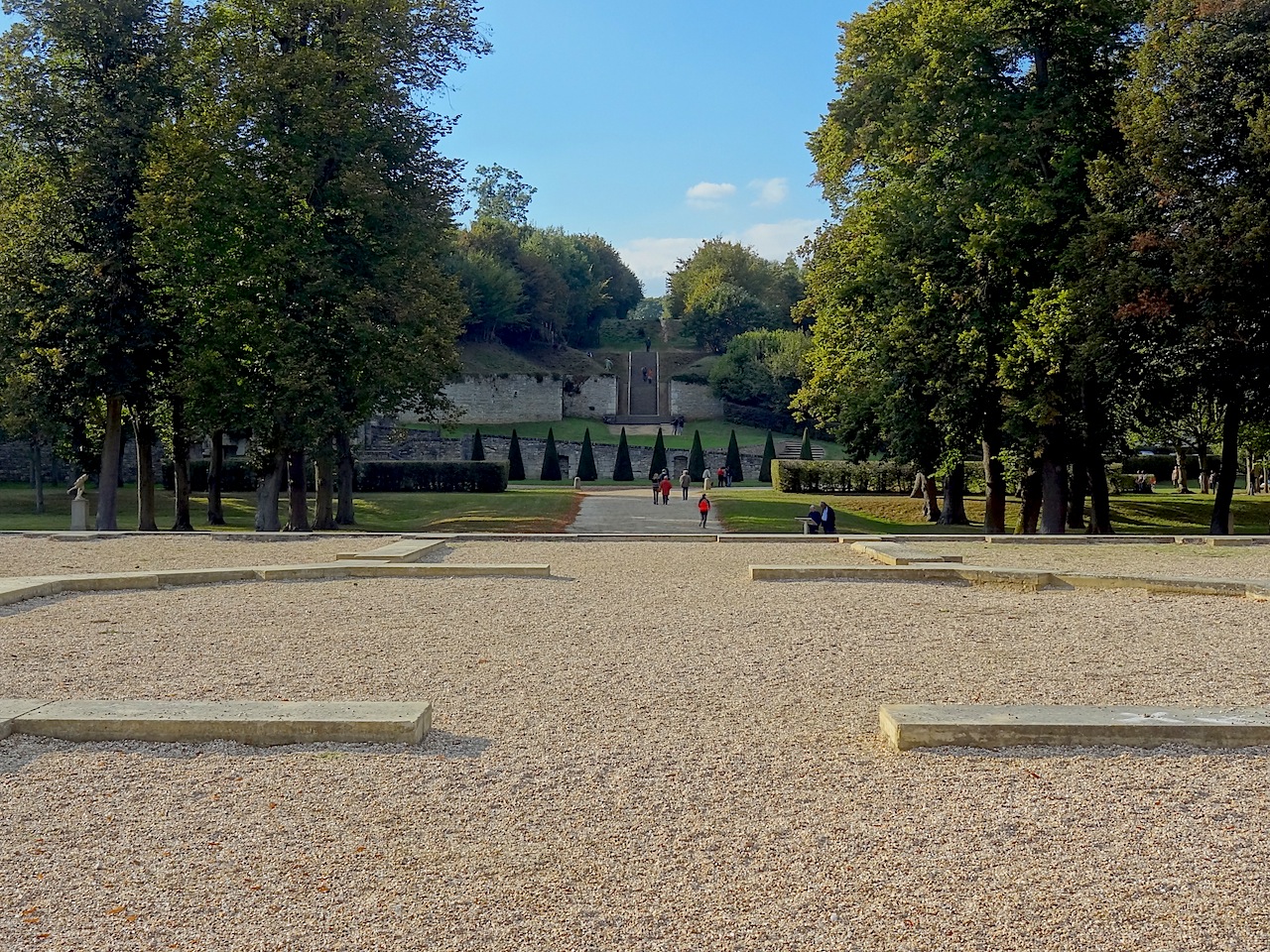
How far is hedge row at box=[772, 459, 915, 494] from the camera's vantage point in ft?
135

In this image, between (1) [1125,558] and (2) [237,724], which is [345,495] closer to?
(1) [1125,558]

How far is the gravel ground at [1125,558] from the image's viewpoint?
12.4 m

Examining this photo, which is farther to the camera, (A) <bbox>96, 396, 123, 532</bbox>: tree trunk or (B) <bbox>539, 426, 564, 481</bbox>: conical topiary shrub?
(B) <bbox>539, 426, 564, 481</bbox>: conical topiary shrub

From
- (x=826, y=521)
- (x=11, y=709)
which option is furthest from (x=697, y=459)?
(x=11, y=709)

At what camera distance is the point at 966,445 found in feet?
78.5

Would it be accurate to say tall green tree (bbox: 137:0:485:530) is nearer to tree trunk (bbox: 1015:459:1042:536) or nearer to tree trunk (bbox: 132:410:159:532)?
tree trunk (bbox: 132:410:159:532)

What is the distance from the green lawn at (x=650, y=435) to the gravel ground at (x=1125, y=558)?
4614 cm

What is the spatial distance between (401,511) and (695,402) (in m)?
47.9

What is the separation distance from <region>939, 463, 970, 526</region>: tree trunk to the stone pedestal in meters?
18.9

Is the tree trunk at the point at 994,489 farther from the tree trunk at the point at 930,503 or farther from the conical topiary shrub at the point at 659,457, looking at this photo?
the conical topiary shrub at the point at 659,457

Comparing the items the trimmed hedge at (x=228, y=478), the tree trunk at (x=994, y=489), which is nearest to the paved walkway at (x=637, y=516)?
the tree trunk at (x=994, y=489)

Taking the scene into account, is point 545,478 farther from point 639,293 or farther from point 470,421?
point 639,293

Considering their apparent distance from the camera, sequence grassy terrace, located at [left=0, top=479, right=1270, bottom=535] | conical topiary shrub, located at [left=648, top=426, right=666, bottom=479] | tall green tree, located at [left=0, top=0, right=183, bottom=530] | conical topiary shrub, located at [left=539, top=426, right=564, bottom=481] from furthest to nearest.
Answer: conical topiary shrub, located at [left=539, top=426, right=564, bottom=481]
conical topiary shrub, located at [left=648, top=426, right=666, bottom=479]
grassy terrace, located at [left=0, top=479, right=1270, bottom=535]
tall green tree, located at [left=0, top=0, right=183, bottom=530]

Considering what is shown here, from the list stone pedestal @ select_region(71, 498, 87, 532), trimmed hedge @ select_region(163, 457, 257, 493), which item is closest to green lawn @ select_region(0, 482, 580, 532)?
trimmed hedge @ select_region(163, 457, 257, 493)
